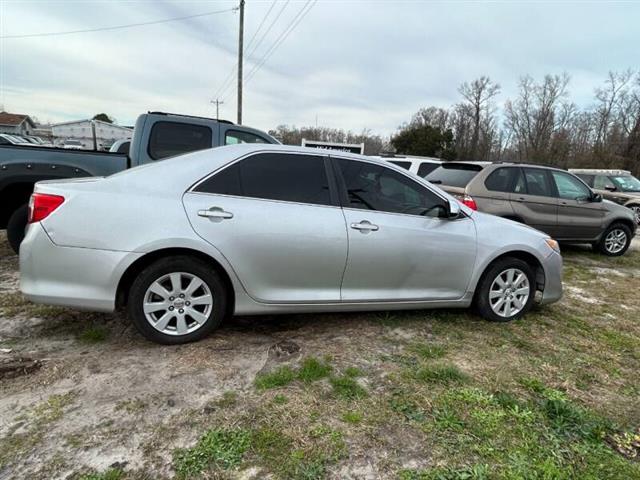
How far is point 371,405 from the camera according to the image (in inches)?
99.6

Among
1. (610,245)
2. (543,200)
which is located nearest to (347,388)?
(543,200)

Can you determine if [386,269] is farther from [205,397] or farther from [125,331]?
[125,331]

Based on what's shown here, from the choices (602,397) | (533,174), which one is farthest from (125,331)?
(533,174)

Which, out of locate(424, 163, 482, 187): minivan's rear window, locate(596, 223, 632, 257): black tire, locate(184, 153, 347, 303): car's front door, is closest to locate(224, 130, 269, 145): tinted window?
locate(184, 153, 347, 303): car's front door

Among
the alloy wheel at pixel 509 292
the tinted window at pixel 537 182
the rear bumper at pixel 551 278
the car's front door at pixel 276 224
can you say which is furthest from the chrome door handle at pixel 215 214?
the tinted window at pixel 537 182

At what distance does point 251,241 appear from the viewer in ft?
10.0

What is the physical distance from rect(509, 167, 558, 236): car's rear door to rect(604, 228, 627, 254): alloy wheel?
5.34 feet

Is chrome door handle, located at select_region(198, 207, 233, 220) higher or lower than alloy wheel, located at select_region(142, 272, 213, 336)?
higher

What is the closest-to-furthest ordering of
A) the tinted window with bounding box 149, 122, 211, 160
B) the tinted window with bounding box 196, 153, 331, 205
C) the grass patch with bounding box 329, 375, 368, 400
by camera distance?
the grass patch with bounding box 329, 375, 368, 400 → the tinted window with bounding box 196, 153, 331, 205 → the tinted window with bounding box 149, 122, 211, 160

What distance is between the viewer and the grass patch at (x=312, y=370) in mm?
2781

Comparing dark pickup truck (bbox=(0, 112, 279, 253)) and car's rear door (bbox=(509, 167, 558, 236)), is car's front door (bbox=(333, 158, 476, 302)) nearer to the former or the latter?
dark pickup truck (bbox=(0, 112, 279, 253))

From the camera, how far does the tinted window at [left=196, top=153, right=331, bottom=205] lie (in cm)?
312

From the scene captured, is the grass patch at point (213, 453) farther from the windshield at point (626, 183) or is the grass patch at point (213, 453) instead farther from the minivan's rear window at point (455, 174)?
the windshield at point (626, 183)

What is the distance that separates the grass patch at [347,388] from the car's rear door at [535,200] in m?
5.32
